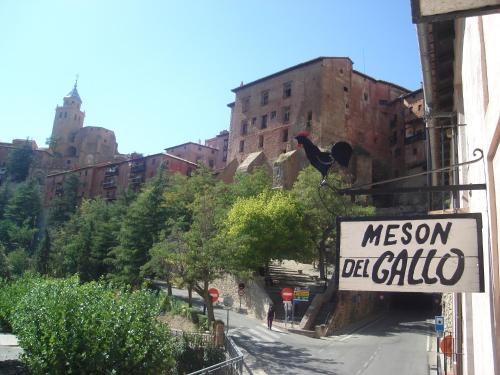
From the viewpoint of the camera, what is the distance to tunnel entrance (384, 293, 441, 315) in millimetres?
33616


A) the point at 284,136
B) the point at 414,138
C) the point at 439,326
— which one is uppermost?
the point at 414,138

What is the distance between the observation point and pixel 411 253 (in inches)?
146

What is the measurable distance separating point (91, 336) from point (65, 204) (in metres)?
62.5

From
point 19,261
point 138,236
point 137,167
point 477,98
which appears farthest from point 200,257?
point 137,167

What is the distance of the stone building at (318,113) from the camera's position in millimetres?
53188

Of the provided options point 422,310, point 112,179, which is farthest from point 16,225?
point 422,310

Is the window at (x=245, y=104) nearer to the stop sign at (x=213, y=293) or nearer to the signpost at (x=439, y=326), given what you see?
the stop sign at (x=213, y=293)

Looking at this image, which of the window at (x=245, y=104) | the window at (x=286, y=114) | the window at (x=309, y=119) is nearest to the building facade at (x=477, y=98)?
the window at (x=309, y=119)

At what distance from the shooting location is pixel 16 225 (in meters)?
65.8

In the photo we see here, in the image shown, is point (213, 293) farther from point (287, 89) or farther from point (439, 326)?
point (287, 89)

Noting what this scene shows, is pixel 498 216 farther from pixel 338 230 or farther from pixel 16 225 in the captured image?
pixel 16 225

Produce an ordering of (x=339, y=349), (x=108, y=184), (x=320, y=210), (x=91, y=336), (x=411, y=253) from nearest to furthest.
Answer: (x=411, y=253) < (x=91, y=336) < (x=339, y=349) < (x=320, y=210) < (x=108, y=184)

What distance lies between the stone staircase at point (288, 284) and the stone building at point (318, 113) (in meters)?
15.1

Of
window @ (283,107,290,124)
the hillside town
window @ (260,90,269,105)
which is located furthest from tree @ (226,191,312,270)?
window @ (260,90,269,105)
